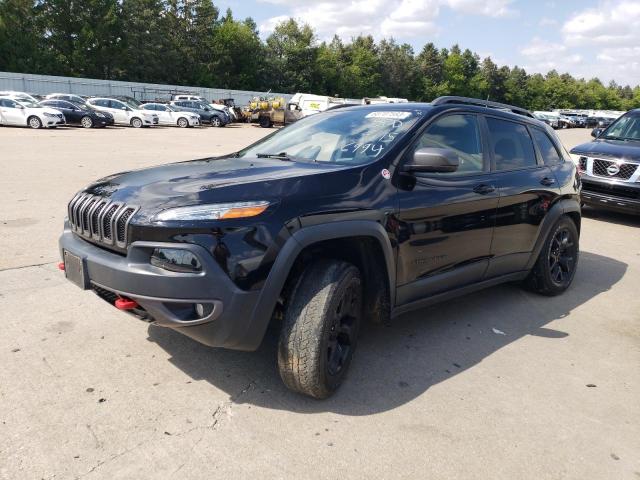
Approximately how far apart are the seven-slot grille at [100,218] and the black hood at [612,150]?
8.17 m

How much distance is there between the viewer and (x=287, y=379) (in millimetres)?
2982

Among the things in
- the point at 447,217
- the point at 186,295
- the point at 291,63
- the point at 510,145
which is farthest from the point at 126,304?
the point at 291,63

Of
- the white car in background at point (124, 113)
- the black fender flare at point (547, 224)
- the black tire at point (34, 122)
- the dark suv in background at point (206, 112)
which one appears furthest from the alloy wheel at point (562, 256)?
the dark suv in background at point (206, 112)

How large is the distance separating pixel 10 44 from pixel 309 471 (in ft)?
191

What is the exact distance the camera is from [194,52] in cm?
6488

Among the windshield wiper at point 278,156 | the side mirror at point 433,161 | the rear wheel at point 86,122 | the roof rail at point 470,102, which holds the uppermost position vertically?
the roof rail at point 470,102

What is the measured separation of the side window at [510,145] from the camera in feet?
14.2

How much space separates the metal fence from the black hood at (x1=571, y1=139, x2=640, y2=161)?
140 feet

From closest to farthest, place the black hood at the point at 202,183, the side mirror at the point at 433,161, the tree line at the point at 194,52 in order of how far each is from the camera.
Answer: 1. the black hood at the point at 202,183
2. the side mirror at the point at 433,161
3. the tree line at the point at 194,52

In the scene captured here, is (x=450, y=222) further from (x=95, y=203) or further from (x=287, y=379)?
(x=95, y=203)

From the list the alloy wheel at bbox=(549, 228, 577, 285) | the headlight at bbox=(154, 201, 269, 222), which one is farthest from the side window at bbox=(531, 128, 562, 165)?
the headlight at bbox=(154, 201, 269, 222)

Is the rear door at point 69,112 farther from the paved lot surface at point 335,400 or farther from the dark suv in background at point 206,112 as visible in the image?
the paved lot surface at point 335,400

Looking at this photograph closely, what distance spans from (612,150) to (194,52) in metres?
63.2

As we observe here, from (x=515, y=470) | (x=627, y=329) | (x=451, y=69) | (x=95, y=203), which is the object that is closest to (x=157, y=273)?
(x=95, y=203)
